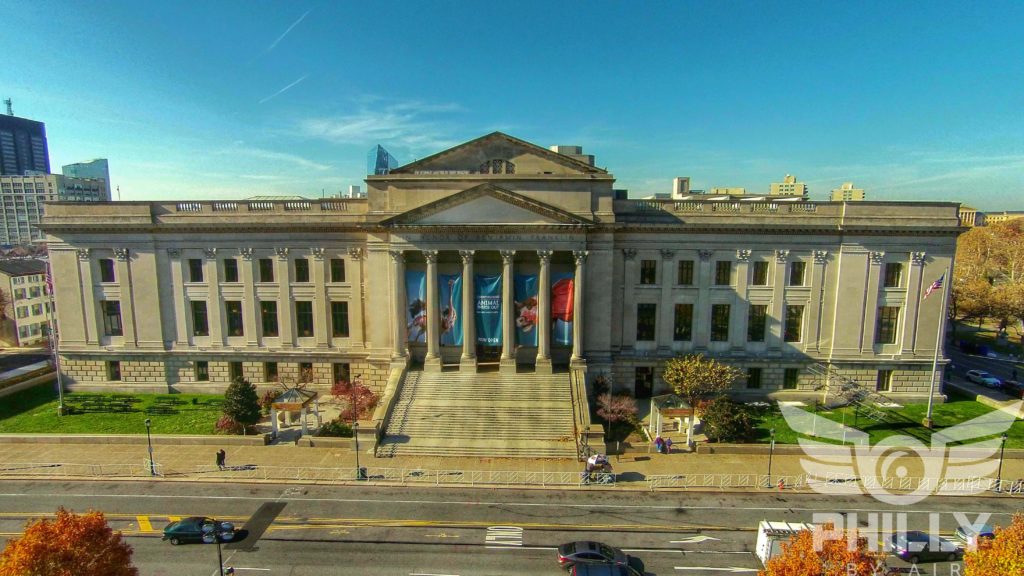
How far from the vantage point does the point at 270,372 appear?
158 feet

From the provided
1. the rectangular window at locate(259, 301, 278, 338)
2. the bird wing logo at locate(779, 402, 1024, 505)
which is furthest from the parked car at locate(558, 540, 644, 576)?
the rectangular window at locate(259, 301, 278, 338)

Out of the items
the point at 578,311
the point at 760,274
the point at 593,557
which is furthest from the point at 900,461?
the point at 593,557

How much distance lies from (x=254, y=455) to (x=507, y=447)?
58.7 feet

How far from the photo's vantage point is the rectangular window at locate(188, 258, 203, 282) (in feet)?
154

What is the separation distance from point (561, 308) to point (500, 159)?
14037mm

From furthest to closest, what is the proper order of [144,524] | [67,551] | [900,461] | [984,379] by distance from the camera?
[984,379]
[900,461]
[144,524]
[67,551]

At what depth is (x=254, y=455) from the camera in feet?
116

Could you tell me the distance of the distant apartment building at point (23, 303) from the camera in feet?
222

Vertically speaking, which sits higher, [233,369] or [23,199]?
[23,199]

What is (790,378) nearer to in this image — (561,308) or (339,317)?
(561,308)

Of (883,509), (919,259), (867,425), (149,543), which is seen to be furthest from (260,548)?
(919,259)

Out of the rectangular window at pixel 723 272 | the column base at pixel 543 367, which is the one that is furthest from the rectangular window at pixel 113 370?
the rectangular window at pixel 723 272

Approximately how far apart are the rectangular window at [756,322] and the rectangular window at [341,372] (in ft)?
123

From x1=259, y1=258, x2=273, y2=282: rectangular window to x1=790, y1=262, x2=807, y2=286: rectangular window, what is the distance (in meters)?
47.9
